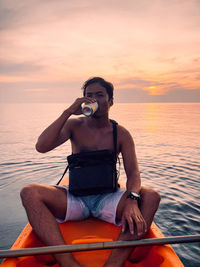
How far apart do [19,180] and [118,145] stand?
5.01 metres

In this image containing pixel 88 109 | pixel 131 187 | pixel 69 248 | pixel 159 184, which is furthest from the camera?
pixel 159 184

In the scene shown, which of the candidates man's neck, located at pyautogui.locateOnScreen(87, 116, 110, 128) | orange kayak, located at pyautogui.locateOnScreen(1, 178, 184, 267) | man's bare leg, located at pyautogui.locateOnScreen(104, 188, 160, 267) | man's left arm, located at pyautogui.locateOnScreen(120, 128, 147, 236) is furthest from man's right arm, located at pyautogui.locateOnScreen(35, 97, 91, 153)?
man's bare leg, located at pyautogui.locateOnScreen(104, 188, 160, 267)

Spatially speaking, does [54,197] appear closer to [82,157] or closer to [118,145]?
[82,157]

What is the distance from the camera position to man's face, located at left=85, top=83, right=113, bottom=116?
3.18 meters

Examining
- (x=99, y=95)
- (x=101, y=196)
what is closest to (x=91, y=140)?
(x=99, y=95)

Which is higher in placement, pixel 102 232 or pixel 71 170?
pixel 71 170

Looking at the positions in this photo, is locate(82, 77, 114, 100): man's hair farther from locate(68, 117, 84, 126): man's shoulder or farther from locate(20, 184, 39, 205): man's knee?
locate(20, 184, 39, 205): man's knee

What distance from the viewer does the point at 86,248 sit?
1.78m

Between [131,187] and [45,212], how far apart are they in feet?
3.52

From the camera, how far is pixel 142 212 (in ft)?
7.88

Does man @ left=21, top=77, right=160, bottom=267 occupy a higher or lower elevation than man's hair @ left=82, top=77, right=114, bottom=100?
lower

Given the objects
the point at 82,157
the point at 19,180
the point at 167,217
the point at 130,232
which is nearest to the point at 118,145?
the point at 82,157

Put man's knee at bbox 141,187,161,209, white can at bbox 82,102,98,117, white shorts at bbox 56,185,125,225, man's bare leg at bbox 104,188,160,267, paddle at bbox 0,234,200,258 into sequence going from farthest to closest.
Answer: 1. white can at bbox 82,102,98,117
2. white shorts at bbox 56,185,125,225
3. man's knee at bbox 141,187,161,209
4. man's bare leg at bbox 104,188,160,267
5. paddle at bbox 0,234,200,258

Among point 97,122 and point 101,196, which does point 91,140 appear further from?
point 101,196
